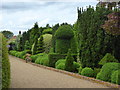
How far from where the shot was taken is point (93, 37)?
11.5 metres

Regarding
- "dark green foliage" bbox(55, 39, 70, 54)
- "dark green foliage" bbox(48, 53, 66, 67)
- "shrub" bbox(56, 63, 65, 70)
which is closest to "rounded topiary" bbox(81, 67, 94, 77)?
"shrub" bbox(56, 63, 65, 70)

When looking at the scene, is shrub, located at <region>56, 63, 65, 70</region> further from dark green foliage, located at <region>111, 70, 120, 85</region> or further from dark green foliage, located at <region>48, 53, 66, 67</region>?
dark green foliage, located at <region>111, 70, 120, 85</region>

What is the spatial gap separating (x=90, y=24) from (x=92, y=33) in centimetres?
60

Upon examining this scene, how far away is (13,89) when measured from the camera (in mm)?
7371

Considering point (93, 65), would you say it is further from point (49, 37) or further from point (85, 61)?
point (49, 37)

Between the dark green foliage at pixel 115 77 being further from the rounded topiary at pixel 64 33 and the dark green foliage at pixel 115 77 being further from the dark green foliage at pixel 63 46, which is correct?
the rounded topiary at pixel 64 33

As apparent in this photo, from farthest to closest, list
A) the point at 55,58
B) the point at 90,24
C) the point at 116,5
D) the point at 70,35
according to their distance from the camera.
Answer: the point at 70,35
the point at 55,58
the point at 90,24
the point at 116,5

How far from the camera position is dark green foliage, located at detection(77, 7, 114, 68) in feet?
36.0

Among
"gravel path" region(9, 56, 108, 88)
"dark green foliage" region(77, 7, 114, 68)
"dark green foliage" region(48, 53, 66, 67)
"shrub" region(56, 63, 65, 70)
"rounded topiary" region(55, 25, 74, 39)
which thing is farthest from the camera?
"rounded topiary" region(55, 25, 74, 39)

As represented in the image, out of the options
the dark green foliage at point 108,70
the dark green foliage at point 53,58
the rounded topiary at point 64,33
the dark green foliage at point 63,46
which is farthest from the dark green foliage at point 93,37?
the dark green foliage at point 63,46

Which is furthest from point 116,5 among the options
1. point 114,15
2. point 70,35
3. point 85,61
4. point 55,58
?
point 70,35

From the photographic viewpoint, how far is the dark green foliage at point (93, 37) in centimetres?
1098

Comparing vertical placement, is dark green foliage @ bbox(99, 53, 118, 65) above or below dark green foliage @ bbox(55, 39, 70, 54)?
below

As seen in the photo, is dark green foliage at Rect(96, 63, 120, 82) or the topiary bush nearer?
dark green foliage at Rect(96, 63, 120, 82)
